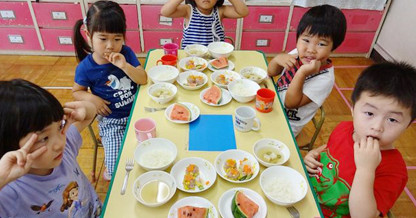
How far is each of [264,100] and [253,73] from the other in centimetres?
42

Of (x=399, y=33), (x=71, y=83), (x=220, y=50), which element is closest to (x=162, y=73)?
(x=220, y=50)

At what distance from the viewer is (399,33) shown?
3.50 metres

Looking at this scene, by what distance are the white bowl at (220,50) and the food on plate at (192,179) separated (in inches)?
39.1

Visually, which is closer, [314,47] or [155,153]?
[155,153]

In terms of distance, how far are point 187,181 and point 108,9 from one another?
109 cm

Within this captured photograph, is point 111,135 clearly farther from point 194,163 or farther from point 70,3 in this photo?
point 70,3

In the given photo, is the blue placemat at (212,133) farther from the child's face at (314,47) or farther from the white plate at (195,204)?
the child's face at (314,47)

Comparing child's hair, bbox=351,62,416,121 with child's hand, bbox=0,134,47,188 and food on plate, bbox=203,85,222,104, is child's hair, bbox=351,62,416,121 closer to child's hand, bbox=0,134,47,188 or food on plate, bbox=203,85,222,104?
food on plate, bbox=203,85,222,104

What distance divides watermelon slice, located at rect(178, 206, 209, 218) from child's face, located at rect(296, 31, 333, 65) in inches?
43.2

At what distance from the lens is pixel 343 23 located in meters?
1.61

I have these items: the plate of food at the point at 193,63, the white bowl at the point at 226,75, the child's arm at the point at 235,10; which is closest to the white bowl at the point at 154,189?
the white bowl at the point at 226,75

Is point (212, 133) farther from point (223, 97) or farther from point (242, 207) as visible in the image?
point (242, 207)

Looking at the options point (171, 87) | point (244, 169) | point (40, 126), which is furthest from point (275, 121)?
point (40, 126)

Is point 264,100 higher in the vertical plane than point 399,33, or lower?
higher
